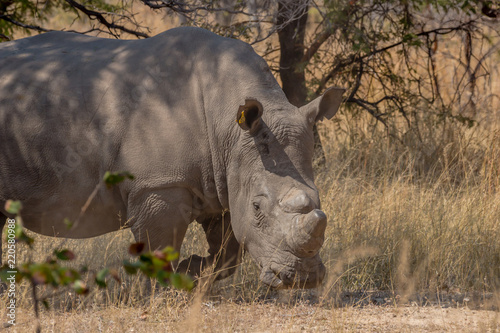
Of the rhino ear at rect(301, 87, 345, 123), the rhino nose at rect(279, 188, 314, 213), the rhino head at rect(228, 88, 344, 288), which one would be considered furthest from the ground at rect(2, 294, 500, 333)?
the rhino ear at rect(301, 87, 345, 123)

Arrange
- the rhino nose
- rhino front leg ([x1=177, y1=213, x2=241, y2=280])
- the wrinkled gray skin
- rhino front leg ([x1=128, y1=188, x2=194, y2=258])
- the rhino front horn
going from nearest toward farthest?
the rhino front horn → the rhino nose → the wrinkled gray skin → rhino front leg ([x1=128, y1=188, x2=194, y2=258]) → rhino front leg ([x1=177, y1=213, x2=241, y2=280])

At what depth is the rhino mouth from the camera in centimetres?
418

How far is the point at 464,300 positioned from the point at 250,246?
6.17 ft

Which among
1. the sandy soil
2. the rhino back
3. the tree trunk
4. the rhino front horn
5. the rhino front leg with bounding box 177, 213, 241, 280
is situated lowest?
the sandy soil

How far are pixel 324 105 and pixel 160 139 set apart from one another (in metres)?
1.19

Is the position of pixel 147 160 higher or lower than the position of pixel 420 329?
higher

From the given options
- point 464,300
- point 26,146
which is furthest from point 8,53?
point 464,300

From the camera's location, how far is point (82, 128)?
457cm

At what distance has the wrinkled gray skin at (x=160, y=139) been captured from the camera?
14.5 feet

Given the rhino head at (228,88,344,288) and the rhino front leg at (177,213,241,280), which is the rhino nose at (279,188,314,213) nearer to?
the rhino head at (228,88,344,288)

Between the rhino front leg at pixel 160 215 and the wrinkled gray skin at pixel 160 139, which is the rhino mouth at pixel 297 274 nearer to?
the wrinkled gray skin at pixel 160 139

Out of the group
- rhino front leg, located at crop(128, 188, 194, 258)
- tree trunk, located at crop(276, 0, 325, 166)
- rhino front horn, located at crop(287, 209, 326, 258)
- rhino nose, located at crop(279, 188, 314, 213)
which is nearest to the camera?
rhino front horn, located at crop(287, 209, 326, 258)

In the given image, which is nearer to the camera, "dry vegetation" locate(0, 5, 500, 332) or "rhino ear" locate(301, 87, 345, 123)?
"dry vegetation" locate(0, 5, 500, 332)

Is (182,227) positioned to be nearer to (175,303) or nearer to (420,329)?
(175,303)
